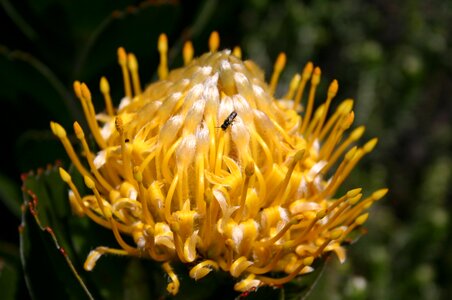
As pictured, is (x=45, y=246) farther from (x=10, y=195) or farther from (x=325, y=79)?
(x=325, y=79)

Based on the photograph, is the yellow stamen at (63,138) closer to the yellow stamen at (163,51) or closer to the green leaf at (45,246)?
the green leaf at (45,246)

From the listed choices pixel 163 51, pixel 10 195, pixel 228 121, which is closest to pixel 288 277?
pixel 228 121

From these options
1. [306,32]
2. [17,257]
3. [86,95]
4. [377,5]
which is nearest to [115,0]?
[86,95]

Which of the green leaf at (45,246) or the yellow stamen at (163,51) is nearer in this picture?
the green leaf at (45,246)

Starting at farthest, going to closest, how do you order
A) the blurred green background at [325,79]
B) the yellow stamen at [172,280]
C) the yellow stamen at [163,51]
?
the blurred green background at [325,79] < the yellow stamen at [163,51] < the yellow stamen at [172,280]

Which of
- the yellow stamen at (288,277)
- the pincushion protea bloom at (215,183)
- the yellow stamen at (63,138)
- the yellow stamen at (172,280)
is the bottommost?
the yellow stamen at (288,277)

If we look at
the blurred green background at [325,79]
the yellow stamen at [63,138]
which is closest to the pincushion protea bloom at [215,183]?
the yellow stamen at [63,138]
